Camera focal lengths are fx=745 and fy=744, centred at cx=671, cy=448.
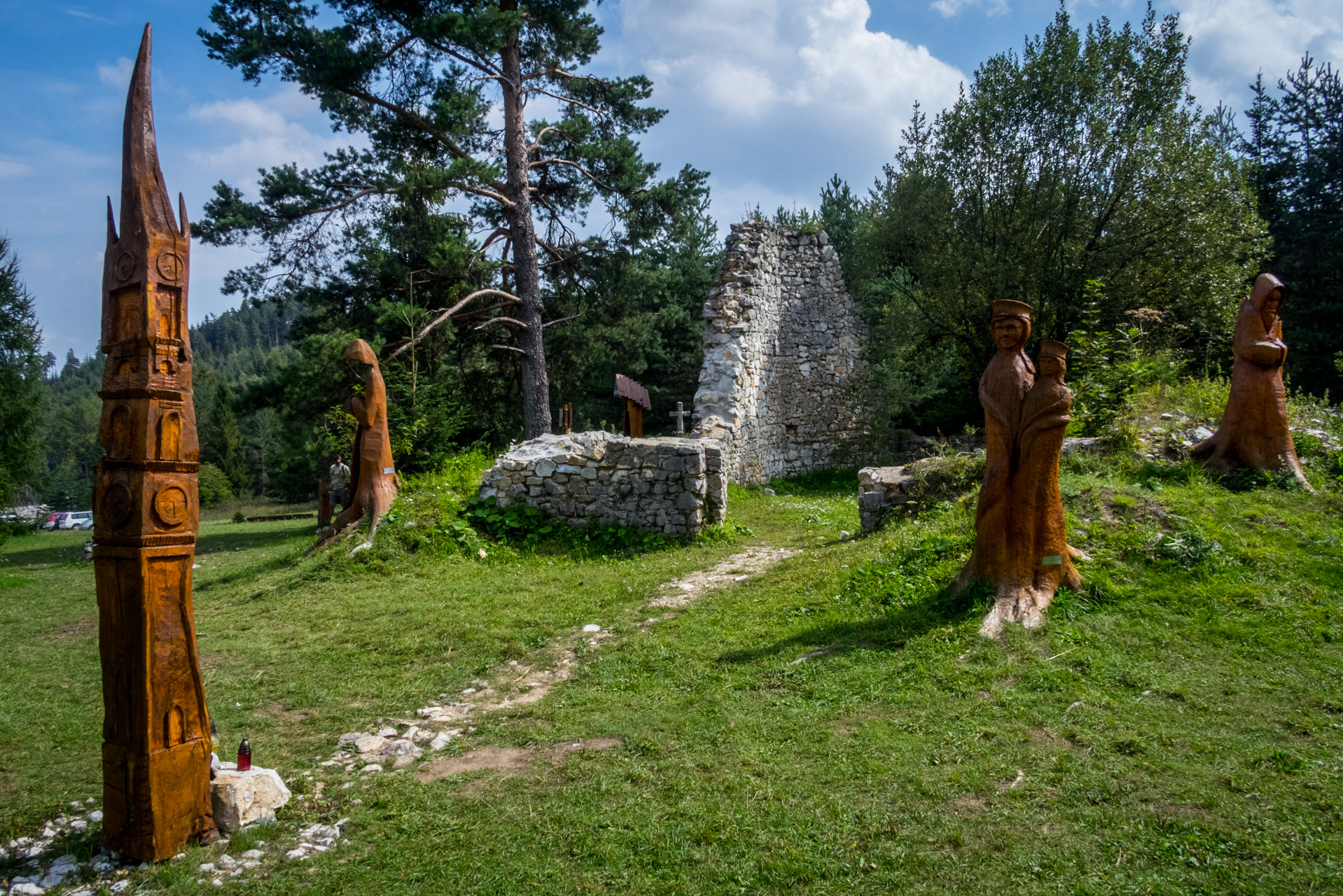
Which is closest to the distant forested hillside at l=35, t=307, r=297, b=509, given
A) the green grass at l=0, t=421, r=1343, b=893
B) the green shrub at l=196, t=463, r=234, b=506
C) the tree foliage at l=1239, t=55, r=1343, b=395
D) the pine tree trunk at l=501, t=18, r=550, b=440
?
the green shrub at l=196, t=463, r=234, b=506

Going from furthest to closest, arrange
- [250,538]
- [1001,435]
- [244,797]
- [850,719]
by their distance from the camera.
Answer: [250,538] → [1001,435] → [850,719] → [244,797]

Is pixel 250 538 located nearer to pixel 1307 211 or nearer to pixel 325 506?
pixel 325 506

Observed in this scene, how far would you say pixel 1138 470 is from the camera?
23.7 ft

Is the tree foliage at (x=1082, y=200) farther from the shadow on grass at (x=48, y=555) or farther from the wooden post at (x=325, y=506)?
the shadow on grass at (x=48, y=555)

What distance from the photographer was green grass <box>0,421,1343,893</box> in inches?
109

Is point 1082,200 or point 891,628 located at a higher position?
point 1082,200

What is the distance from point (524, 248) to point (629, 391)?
357cm

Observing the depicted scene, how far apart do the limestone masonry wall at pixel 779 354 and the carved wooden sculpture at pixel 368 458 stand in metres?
5.99

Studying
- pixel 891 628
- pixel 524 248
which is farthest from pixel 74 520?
pixel 891 628

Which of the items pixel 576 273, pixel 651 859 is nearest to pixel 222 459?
pixel 576 273

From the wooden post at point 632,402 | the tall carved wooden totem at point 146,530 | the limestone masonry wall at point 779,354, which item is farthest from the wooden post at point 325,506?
the tall carved wooden totem at point 146,530

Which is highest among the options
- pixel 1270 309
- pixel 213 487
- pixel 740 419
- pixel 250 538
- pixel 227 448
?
pixel 227 448

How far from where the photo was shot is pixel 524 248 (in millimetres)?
14078

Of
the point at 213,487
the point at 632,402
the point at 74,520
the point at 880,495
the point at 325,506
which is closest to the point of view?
the point at 880,495
